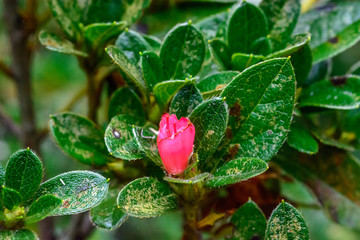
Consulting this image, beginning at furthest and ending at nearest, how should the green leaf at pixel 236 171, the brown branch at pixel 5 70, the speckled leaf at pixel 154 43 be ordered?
1. the brown branch at pixel 5 70
2. the speckled leaf at pixel 154 43
3. the green leaf at pixel 236 171

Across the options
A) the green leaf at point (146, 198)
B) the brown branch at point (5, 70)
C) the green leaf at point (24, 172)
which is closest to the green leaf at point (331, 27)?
the green leaf at point (146, 198)

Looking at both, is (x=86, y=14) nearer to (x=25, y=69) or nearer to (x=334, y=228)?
(x=25, y=69)

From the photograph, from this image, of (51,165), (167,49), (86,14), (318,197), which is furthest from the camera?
(51,165)

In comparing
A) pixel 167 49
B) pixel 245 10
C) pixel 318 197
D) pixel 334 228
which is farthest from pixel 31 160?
pixel 334 228

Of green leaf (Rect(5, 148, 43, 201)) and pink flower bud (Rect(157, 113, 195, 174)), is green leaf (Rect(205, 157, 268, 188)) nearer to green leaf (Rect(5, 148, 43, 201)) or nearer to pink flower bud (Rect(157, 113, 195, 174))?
pink flower bud (Rect(157, 113, 195, 174))

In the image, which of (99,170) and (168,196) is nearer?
(168,196)

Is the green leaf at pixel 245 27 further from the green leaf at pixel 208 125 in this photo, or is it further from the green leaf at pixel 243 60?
the green leaf at pixel 208 125
